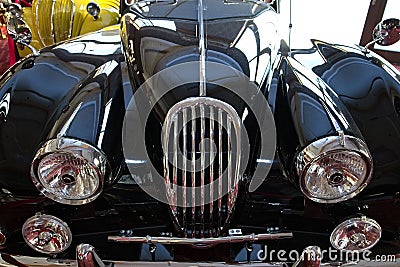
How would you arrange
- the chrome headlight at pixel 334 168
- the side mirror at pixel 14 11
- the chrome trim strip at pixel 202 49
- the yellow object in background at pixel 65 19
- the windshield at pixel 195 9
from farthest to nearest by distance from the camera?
the yellow object in background at pixel 65 19 → the side mirror at pixel 14 11 → the windshield at pixel 195 9 → the chrome trim strip at pixel 202 49 → the chrome headlight at pixel 334 168

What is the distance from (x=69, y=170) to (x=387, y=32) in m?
1.45

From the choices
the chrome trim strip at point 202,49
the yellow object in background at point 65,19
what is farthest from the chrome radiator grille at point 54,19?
the chrome trim strip at point 202,49

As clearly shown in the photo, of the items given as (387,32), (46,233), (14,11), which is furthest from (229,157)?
(14,11)

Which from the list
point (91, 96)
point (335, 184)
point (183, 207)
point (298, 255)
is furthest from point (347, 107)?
point (91, 96)

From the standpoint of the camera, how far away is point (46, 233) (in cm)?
164

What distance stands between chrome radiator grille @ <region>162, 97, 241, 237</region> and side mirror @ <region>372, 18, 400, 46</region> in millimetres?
956

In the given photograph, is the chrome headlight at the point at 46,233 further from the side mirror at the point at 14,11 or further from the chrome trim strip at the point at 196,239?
the side mirror at the point at 14,11

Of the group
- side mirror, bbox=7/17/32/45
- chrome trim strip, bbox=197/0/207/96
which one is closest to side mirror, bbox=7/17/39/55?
side mirror, bbox=7/17/32/45

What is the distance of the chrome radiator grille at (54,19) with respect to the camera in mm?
3721

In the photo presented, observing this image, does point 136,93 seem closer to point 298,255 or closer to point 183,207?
point 183,207

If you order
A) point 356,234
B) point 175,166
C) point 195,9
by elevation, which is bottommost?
point 356,234

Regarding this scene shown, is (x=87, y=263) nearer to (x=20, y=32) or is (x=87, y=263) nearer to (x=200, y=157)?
(x=200, y=157)

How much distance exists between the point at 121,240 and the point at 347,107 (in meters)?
0.91

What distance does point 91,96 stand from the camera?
1757mm
